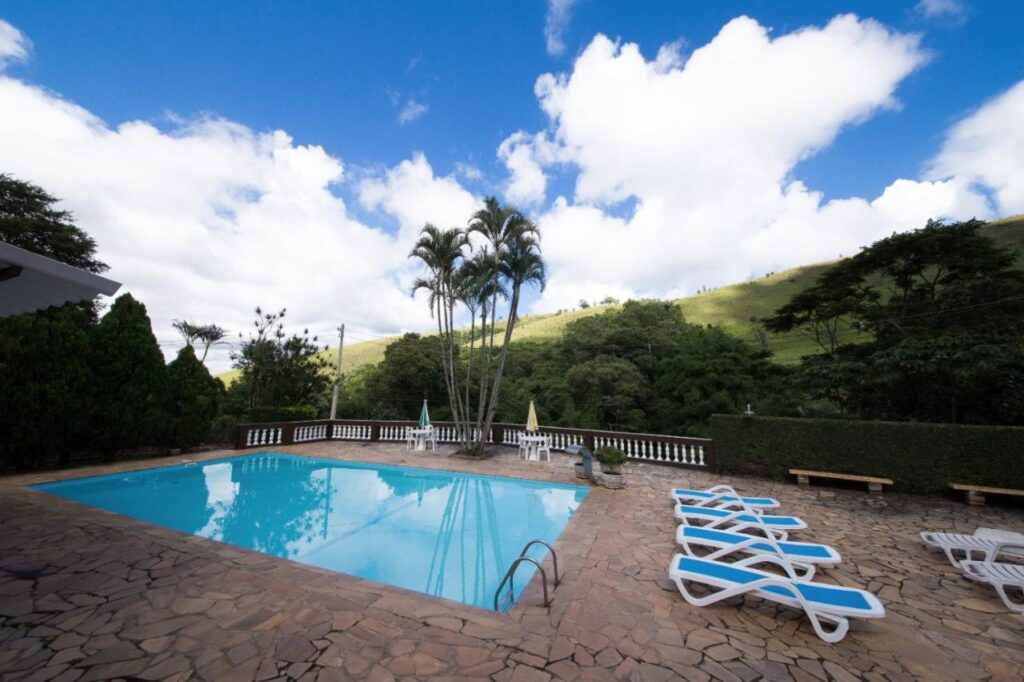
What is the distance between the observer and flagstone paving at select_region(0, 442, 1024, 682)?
8.08ft

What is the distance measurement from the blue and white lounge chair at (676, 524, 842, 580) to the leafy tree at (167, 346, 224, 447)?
41.0 ft

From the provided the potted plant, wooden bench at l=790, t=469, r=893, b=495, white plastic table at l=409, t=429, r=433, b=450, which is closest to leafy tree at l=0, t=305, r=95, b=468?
white plastic table at l=409, t=429, r=433, b=450

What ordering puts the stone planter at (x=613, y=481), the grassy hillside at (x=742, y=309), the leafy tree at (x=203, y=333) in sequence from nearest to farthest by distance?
the stone planter at (x=613, y=481) → the leafy tree at (x=203, y=333) → the grassy hillside at (x=742, y=309)

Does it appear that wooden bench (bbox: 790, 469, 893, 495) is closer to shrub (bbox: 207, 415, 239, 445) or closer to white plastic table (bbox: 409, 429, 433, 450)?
white plastic table (bbox: 409, 429, 433, 450)

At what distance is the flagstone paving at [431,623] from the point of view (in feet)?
8.08

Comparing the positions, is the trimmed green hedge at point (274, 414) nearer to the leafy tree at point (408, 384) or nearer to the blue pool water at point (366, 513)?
the blue pool water at point (366, 513)

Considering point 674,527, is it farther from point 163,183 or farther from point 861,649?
point 163,183

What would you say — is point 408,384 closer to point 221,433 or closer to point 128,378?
point 221,433

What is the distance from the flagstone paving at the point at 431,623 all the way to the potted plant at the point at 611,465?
9.56ft

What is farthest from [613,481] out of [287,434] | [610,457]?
[287,434]

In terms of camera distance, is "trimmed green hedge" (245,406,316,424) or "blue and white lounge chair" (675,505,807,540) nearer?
"blue and white lounge chair" (675,505,807,540)

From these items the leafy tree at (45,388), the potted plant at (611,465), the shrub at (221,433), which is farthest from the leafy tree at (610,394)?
the leafy tree at (45,388)

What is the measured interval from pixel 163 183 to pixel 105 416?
18.1 feet

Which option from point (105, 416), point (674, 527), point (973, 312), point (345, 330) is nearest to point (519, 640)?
point (674, 527)
